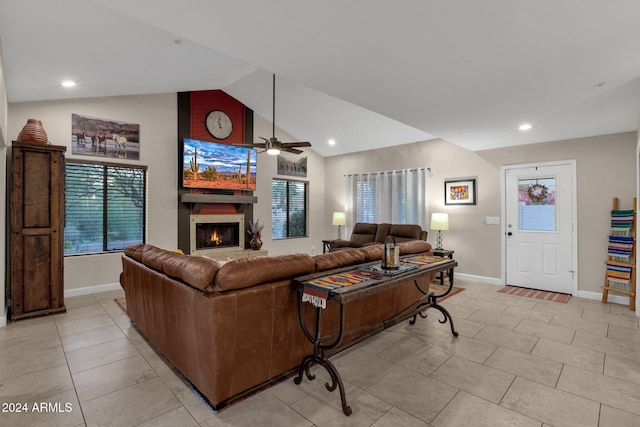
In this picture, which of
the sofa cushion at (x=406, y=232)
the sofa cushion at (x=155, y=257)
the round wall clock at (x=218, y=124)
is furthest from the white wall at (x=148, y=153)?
the sofa cushion at (x=406, y=232)

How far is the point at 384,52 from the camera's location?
2.32 m

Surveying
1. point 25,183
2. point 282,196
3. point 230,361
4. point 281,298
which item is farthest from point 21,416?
point 282,196

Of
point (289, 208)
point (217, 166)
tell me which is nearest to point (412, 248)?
point (217, 166)

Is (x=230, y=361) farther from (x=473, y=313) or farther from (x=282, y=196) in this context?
(x=282, y=196)

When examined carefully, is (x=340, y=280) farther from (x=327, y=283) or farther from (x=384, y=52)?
(x=384, y=52)

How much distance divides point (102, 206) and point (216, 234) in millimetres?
1957

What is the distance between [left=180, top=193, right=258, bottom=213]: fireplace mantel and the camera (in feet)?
18.4

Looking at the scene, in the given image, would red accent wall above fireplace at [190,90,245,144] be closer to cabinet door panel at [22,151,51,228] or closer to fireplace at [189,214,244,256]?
fireplace at [189,214,244,256]

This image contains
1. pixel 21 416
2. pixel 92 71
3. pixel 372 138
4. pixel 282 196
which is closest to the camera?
pixel 21 416

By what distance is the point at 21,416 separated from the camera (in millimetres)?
1937

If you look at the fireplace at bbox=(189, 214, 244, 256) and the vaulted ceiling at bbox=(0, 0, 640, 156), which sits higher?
the vaulted ceiling at bbox=(0, 0, 640, 156)

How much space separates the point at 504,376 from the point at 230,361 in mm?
2044

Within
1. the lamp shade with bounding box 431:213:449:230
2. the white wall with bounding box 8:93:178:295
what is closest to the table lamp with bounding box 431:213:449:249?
the lamp shade with bounding box 431:213:449:230

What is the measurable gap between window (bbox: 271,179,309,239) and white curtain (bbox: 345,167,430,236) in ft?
3.54
